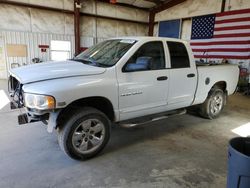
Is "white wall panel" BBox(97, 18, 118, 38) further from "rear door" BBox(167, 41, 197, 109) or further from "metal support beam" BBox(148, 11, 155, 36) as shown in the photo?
"rear door" BBox(167, 41, 197, 109)

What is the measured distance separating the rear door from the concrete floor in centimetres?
66

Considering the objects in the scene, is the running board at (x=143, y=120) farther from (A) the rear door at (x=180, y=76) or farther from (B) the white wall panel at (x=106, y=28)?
(B) the white wall panel at (x=106, y=28)

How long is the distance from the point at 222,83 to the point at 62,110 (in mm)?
3893

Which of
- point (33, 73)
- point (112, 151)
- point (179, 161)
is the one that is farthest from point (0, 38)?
point (179, 161)

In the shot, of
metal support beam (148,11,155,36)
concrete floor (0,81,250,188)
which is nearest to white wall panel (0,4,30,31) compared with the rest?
concrete floor (0,81,250,188)

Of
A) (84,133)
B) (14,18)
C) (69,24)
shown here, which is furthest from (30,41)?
(84,133)

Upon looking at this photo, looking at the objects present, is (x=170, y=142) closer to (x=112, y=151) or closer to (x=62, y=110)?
(x=112, y=151)

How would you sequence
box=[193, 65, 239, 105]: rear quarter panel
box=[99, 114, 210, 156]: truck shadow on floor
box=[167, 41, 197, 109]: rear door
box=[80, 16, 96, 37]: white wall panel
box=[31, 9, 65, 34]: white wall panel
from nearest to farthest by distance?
box=[99, 114, 210, 156]: truck shadow on floor, box=[167, 41, 197, 109]: rear door, box=[193, 65, 239, 105]: rear quarter panel, box=[31, 9, 65, 34]: white wall panel, box=[80, 16, 96, 37]: white wall panel

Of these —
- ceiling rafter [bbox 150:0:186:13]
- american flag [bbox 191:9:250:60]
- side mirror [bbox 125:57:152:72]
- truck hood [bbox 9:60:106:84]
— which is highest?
ceiling rafter [bbox 150:0:186:13]

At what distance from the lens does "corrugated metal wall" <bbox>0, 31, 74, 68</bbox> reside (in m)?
9.28

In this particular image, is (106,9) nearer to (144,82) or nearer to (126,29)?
(126,29)

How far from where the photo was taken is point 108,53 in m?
3.37

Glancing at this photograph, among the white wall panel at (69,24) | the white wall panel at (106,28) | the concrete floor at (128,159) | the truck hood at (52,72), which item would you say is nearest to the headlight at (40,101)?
the truck hood at (52,72)

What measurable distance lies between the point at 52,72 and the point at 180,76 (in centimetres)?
222
